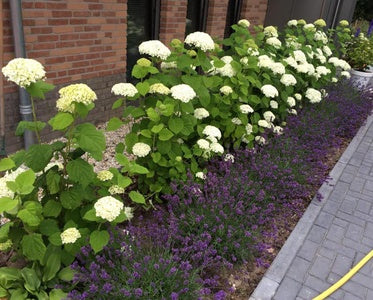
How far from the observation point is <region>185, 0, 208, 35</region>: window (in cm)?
658

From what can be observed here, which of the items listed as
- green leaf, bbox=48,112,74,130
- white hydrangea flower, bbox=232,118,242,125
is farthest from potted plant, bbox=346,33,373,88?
green leaf, bbox=48,112,74,130

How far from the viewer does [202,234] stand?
2.65 m

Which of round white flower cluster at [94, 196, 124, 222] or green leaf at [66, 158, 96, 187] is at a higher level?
green leaf at [66, 158, 96, 187]

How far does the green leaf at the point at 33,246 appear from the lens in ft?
6.93

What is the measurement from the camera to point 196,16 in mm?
6773

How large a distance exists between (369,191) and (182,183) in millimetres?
2588

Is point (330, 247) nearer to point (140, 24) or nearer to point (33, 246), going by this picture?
point (33, 246)

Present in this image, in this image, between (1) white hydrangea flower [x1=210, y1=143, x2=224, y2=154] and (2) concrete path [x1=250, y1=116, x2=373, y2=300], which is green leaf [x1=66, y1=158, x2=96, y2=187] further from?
(2) concrete path [x1=250, y1=116, x2=373, y2=300]

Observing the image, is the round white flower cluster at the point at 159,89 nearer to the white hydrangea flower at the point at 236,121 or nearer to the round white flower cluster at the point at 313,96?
the white hydrangea flower at the point at 236,121

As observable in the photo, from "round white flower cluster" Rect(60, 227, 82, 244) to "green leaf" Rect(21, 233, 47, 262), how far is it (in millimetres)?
134

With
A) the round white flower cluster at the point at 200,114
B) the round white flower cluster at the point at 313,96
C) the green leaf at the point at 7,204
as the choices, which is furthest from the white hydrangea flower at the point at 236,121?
the green leaf at the point at 7,204

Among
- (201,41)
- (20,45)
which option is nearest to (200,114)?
(201,41)

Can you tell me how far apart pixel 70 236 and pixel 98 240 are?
17 cm

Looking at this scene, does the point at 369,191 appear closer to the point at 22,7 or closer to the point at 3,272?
the point at 3,272
